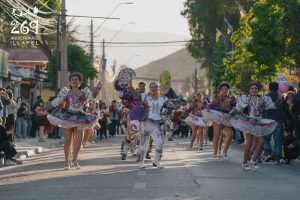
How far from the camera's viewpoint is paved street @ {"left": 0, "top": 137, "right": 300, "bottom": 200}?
12680mm

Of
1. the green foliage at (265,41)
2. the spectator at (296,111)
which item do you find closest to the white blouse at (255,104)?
the spectator at (296,111)

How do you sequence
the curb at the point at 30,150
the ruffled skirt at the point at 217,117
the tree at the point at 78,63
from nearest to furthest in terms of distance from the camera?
the ruffled skirt at the point at 217,117, the curb at the point at 30,150, the tree at the point at 78,63

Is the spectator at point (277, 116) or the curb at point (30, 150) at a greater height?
the spectator at point (277, 116)

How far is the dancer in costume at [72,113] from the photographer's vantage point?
18078mm

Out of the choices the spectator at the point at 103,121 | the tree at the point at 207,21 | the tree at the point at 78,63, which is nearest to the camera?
the spectator at the point at 103,121

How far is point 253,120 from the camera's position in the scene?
719 inches

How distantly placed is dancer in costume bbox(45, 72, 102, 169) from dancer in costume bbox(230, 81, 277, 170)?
3034 millimetres

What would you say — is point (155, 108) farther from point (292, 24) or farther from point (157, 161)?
point (292, 24)

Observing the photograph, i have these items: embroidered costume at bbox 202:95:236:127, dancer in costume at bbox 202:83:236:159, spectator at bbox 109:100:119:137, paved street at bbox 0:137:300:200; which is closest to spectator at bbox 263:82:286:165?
paved street at bbox 0:137:300:200

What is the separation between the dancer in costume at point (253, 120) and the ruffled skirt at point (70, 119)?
2.99m

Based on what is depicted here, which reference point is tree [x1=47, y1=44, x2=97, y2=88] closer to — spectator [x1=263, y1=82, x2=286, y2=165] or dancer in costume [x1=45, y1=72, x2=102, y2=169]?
spectator [x1=263, y1=82, x2=286, y2=165]

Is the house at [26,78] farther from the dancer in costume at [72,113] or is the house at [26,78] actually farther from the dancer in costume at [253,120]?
the dancer in costume at [253,120]

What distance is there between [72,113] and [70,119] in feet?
0.57

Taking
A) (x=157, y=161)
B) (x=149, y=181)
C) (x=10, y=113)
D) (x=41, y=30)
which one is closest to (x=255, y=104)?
(x=157, y=161)
